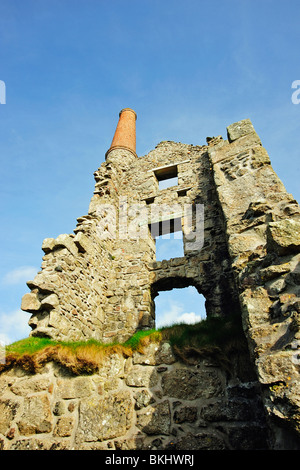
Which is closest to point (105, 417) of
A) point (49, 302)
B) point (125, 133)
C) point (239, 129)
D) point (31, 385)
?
point (31, 385)

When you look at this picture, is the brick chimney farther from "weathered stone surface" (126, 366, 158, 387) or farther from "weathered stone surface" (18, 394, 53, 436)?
"weathered stone surface" (18, 394, 53, 436)

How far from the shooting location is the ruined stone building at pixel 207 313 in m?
3.04

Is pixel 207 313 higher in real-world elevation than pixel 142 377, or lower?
higher

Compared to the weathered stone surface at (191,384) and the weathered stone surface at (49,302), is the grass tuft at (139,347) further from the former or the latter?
the weathered stone surface at (49,302)

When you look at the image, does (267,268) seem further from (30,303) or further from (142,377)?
(30,303)

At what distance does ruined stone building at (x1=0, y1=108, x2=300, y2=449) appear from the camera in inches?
120

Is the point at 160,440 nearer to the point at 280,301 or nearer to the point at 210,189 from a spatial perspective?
the point at 280,301

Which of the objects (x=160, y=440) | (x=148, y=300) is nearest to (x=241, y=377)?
(x=160, y=440)

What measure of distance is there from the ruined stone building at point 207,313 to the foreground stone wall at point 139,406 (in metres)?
0.01

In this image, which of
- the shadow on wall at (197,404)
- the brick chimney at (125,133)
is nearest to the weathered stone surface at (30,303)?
the shadow on wall at (197,404)

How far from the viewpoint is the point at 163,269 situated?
807 centimetres

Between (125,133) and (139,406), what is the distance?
13.3 metres

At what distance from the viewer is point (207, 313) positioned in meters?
6.81

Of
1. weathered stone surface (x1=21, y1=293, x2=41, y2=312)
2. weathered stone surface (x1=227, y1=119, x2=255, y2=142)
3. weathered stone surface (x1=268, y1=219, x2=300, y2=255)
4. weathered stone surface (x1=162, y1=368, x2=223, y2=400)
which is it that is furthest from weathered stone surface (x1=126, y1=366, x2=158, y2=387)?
weathered stone surface (x1=227, y1=119, x2=255, y2=142)
